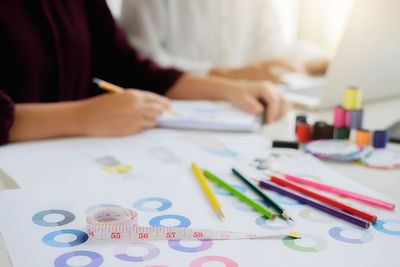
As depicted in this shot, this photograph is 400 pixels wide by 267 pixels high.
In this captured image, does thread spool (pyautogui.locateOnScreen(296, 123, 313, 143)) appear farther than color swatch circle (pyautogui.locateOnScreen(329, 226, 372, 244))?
Yes

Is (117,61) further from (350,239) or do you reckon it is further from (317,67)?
(350,239)

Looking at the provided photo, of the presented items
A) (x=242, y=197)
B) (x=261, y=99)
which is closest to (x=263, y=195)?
(x=242, y=197)

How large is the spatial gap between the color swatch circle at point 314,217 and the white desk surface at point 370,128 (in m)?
0.10

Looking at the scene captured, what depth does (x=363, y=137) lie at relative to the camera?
672 millimetres

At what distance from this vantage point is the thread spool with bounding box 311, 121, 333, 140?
0.68 meters

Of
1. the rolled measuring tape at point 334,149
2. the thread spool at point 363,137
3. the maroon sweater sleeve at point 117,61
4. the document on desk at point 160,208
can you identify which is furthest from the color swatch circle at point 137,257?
the maroon sweater sleeve at point 117,61

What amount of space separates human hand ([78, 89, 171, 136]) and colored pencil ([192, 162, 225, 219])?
21 cm

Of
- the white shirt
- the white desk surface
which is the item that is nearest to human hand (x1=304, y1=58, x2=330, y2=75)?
the white shirt

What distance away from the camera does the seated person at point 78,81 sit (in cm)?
70

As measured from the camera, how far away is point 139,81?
3.50ft

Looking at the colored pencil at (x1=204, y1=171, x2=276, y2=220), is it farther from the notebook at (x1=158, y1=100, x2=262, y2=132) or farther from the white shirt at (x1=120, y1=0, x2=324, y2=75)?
the white shirt at (x1=120, y1=0, x2=324, y2=75)

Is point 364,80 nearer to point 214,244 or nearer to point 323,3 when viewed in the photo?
point 214,244

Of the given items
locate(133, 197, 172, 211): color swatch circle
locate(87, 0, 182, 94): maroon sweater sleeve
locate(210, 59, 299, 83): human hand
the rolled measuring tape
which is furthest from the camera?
locate(210, 59, 299, 83): human hand

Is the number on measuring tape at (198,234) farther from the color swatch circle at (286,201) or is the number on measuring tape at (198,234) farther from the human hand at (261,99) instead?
the human hand at (261,99)
